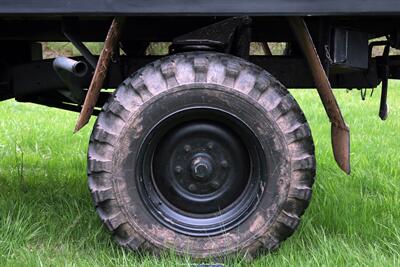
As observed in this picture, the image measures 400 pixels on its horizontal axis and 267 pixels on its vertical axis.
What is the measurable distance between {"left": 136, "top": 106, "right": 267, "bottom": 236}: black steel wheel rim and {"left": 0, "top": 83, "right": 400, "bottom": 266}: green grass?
11.3 inches

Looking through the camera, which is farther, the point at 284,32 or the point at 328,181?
the point at 328,181

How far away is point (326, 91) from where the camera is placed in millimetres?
2873

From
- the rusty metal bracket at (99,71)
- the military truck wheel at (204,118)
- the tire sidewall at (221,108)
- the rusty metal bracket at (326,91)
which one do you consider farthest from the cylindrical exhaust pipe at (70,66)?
the rusty metal bracket at (326,91)

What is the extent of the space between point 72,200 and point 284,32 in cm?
180

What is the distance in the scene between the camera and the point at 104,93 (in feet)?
11.6

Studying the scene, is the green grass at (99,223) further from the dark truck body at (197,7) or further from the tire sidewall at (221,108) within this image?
the dark truck body at (197,7)

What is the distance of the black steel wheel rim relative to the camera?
9.32ft

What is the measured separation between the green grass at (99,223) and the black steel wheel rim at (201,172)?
0.94 feet

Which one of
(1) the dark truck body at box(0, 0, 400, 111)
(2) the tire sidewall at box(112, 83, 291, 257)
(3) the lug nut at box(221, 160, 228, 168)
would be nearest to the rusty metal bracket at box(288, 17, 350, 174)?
(1) the dark truck body at box(0, 0, 400, 111)

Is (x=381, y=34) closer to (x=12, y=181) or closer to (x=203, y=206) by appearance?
(x=203, y=206)

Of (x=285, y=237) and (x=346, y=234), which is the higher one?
(x=285, y=237)

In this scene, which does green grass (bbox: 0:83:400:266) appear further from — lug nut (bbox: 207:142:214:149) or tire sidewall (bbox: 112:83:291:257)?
lug nut (bbox: 207:142:214:149)

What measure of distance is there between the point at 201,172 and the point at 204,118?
0.90 feet

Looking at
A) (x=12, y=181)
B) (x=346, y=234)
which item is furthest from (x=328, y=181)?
(x=12, y=181)
